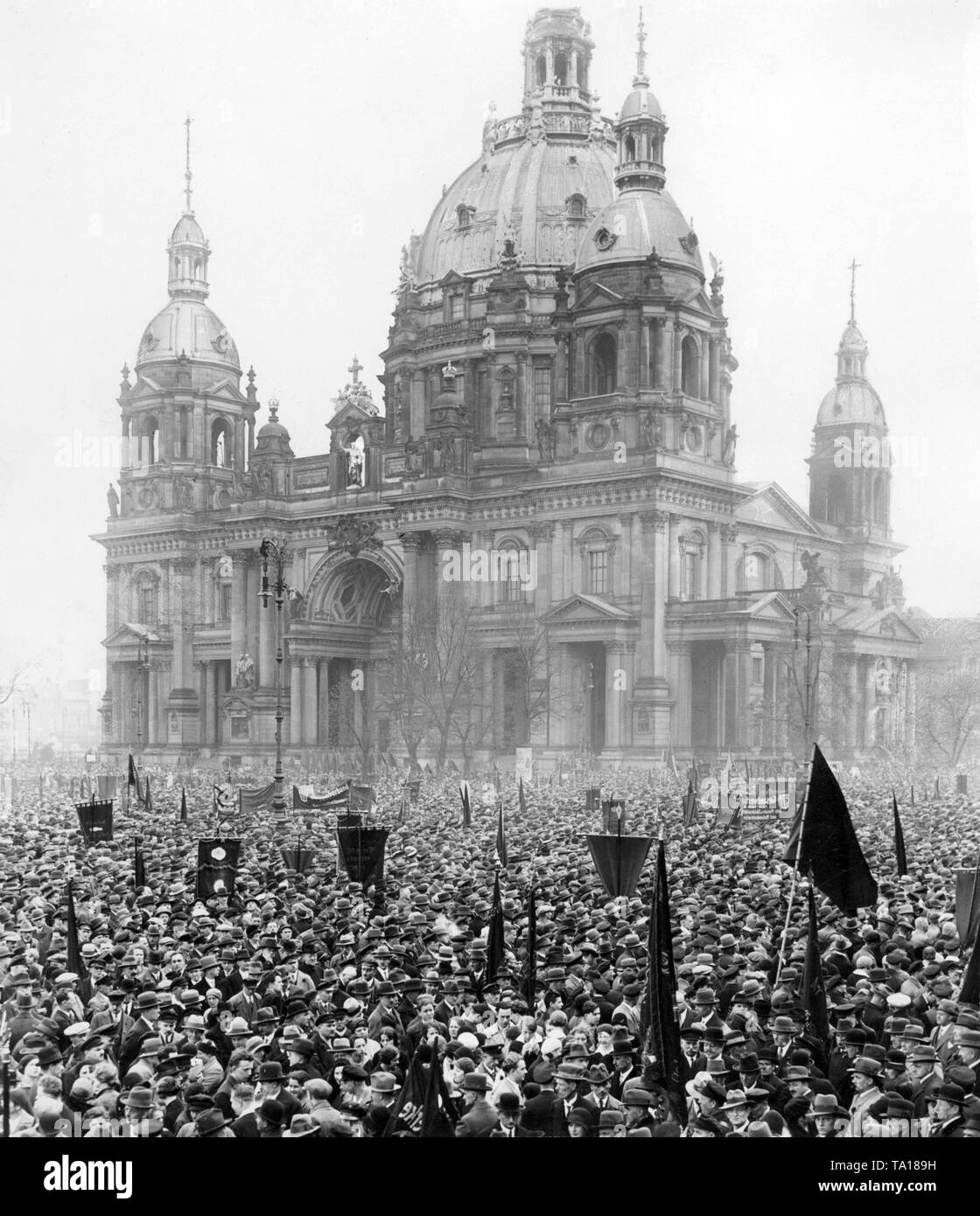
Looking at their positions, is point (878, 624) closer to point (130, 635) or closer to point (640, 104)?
point (640, 104)

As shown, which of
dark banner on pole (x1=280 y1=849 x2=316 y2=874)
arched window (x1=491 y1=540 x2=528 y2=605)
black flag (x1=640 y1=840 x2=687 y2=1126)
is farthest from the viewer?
arched window (x1=491 y1=540 x2=528 y2=605)

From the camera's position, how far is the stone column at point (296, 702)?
2896 inches

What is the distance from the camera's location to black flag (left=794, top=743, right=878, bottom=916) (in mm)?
15156

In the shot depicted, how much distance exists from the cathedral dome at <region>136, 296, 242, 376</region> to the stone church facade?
14cm

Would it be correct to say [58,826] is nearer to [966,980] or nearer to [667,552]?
[966,980]

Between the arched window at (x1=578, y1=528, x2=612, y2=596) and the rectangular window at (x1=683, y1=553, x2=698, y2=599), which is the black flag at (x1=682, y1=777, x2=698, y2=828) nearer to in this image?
the arched window at (x1=578, y1=528, x2=612, y2=596)

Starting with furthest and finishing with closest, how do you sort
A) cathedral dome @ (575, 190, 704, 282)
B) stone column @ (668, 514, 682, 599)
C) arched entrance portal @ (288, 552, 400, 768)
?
1. arched entrance portal @ (288, 552, 400, 768)
2. cathedral dome @ (575, 190, 704, 282)
3. stone column @ (668, 514, 682, 599)

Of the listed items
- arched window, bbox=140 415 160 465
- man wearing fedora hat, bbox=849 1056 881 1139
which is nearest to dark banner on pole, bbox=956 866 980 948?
man wearing fedora hat, bbox=849 1056 881 1139

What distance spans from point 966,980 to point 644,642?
→ 158ft

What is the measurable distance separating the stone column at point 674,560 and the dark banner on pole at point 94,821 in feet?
124

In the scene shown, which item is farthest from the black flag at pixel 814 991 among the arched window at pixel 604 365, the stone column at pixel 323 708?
the stone column at pixel 323 708

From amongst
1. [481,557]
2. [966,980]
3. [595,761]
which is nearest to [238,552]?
[481,557]

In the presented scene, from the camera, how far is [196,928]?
59.1ft

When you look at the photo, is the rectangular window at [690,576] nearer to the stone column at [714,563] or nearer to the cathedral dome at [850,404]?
the stone column at [714,563]
